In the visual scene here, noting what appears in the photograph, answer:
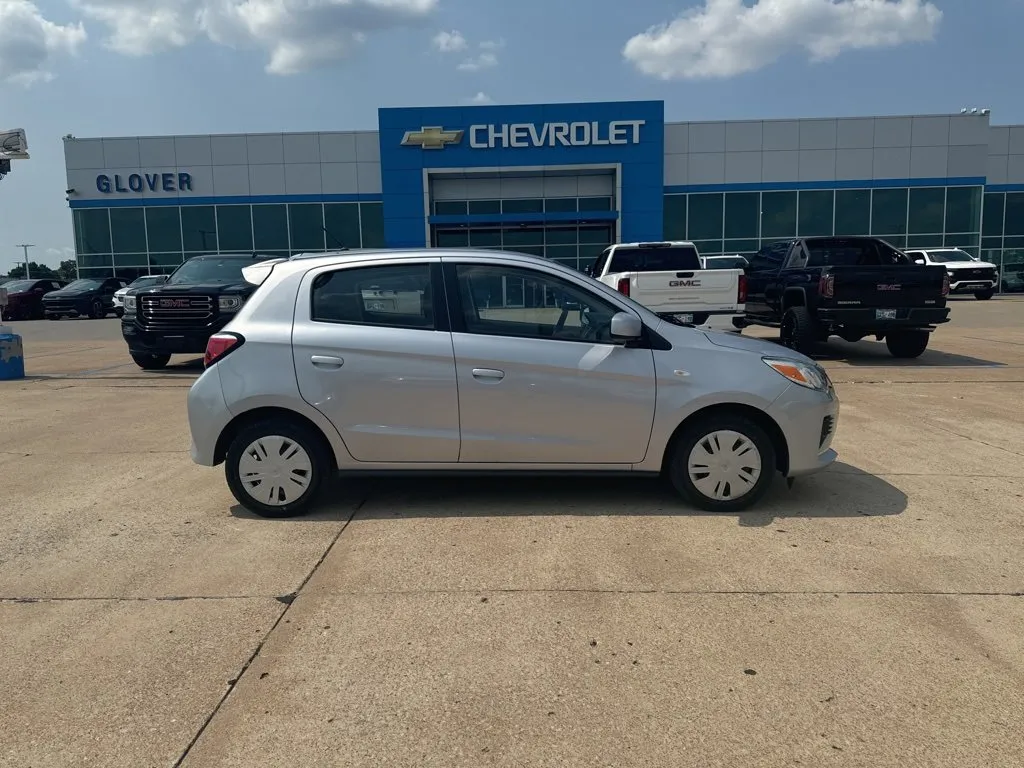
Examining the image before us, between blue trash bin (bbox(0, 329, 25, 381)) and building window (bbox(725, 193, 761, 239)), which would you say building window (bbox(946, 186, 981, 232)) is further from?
blue trash bin (bbox(0, 329, 25, 381))

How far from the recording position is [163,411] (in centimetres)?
877

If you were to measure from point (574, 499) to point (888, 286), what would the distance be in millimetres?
8524

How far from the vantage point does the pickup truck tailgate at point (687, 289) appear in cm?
1172

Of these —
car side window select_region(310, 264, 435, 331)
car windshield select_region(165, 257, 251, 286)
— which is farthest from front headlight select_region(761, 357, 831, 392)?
car windshield select_region(165, 257, 251, 286)

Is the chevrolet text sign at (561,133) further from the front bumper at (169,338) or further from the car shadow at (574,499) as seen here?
the car shadow at (574,499)

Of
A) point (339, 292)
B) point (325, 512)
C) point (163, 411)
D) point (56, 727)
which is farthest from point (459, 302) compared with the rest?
point (163, 411)

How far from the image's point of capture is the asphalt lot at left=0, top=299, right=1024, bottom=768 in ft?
8.54

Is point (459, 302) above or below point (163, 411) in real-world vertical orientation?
above

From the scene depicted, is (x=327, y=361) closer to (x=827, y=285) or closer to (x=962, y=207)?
(x=827, y=285)

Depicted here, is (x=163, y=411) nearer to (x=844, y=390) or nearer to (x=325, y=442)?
(x=325, y=442)

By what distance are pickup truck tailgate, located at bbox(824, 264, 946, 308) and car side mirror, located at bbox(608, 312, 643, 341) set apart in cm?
786

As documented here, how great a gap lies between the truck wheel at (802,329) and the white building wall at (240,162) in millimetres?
25384

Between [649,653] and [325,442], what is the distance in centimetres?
264

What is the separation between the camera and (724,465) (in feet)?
15.7
